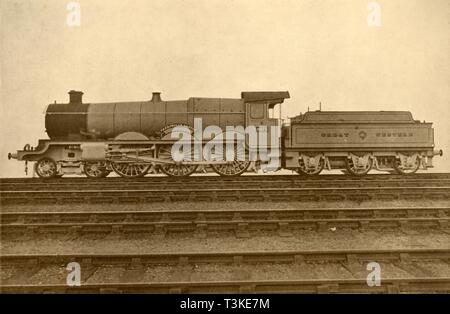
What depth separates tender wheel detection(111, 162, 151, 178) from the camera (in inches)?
457

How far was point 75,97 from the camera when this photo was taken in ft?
39.9

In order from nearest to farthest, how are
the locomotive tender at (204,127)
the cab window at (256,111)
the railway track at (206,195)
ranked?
the railway track at (206,195), the locomotive tender at (204,127), the cab window at (256,111)

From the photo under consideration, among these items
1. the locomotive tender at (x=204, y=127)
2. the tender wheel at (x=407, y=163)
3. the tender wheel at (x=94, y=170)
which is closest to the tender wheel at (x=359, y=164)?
the locomotive tender at (x=204, y=127)

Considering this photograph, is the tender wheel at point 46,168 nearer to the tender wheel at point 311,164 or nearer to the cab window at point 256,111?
the cab window at point 256,111

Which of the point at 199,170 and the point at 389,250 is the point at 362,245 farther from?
the point at 199,170

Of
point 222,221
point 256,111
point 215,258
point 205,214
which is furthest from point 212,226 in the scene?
point 256,111

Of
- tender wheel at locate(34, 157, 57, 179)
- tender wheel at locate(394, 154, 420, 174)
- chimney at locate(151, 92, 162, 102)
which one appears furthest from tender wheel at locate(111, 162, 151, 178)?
tender wheel at locate(394, 154, 420, 174)

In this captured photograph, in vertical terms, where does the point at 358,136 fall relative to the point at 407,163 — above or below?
above

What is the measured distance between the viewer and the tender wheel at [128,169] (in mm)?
11602

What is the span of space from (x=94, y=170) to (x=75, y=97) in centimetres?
292

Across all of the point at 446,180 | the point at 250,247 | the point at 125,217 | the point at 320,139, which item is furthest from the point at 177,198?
the point at 446,180

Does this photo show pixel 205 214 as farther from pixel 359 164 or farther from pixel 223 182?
pixel 359 164

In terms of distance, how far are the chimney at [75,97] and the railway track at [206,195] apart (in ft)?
15.5

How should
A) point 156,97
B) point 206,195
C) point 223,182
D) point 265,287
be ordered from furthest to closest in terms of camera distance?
1. point 156,97
2. point 223,182
3. point 206,195
4. point 265,287
